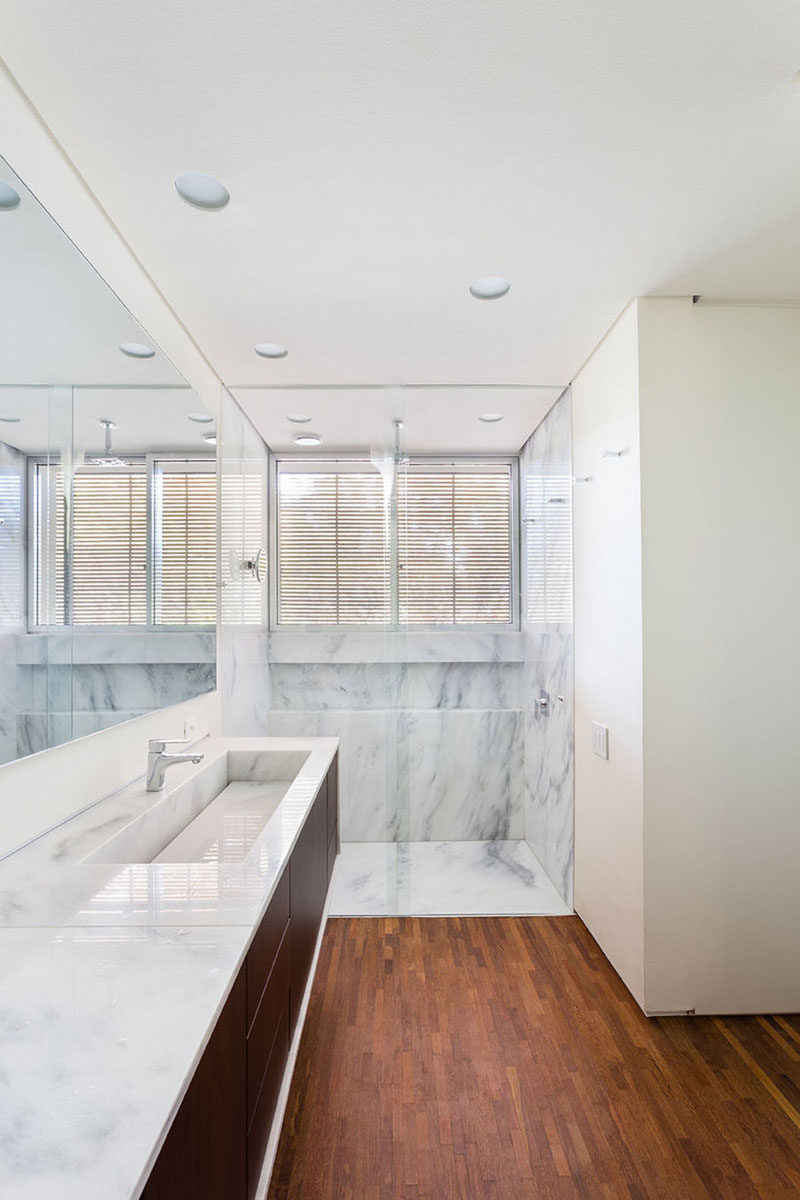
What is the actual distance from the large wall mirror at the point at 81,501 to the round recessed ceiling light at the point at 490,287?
110cm

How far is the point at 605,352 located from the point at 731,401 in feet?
1.86

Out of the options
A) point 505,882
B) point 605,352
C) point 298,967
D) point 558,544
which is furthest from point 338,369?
point 505,882

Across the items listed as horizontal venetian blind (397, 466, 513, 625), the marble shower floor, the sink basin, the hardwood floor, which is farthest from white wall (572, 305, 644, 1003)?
the sink basin

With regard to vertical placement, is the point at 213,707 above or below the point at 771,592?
below

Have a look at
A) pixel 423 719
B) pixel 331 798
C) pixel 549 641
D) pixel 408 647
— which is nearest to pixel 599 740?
pixel 549 641

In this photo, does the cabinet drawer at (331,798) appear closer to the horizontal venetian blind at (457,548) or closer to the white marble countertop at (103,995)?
the white marble countertop at (103,995)

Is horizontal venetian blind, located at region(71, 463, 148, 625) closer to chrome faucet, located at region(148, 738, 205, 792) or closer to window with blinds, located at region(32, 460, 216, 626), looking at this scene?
window with blinds, located at region(32, 460, 216, 626)

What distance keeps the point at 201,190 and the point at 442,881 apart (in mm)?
3197

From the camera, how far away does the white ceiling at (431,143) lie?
1.27 meters

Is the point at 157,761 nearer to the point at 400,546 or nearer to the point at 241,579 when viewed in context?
the point at 241,579

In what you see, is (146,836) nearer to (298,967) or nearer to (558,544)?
(298,967)

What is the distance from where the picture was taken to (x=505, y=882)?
347cm

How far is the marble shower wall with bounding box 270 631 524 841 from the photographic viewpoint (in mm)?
4004

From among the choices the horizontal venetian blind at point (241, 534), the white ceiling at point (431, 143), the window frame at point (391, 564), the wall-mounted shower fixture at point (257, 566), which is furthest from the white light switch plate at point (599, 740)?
the wall-mounted shower fixture at point (257, 566)
